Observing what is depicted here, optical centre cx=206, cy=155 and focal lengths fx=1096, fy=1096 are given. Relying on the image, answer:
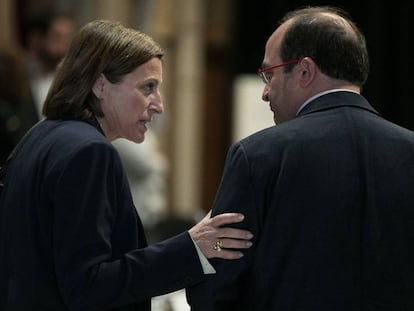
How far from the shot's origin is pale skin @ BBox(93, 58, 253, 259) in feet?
10.1

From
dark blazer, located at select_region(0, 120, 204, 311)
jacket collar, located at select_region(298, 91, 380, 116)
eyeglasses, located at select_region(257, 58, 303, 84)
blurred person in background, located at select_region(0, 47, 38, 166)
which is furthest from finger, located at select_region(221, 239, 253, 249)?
blurred person in background, located at select_region(0, 47, 38, 166)

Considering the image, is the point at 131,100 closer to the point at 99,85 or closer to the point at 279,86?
the point at 99,85

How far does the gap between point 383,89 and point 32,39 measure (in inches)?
181

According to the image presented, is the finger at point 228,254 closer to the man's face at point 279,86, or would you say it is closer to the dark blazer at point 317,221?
the dark blazer at point 317,221

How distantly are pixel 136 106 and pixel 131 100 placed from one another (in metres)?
0.03

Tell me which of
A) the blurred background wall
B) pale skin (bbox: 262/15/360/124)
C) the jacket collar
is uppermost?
pale skin (bbox: 262/15/360/124)

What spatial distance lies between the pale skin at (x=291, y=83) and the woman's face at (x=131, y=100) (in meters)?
0.34

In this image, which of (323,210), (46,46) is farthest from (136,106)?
(46,46)

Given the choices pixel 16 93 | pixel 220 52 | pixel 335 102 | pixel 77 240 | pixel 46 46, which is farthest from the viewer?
pixel 220 52

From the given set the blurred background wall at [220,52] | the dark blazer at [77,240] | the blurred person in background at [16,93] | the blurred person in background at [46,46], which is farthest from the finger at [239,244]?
the blurred background wall at [220,52]

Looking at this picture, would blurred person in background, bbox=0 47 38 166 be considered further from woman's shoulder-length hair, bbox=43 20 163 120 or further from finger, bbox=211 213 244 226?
finger, bbox=211 213 244 226

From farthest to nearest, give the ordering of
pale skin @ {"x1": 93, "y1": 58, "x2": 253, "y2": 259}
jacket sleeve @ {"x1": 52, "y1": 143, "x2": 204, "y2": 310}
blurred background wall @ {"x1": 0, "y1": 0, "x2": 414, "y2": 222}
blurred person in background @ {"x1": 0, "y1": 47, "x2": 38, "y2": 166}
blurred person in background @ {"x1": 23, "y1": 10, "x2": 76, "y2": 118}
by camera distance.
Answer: blurred background wall @ {"x1": 0, "y1": 0, "x2": 414, "y2": 222} → blurred person in background @ {"x1": 23, "y1": 10, "x2": 76, "y2": 118} → blurred person in background @ {"x1": 0, "y1": 47, "x2": 38, "y2": 166} → pale skin @ {"x1": 93, "y1": 58, "x2": 253, "y2": 259} → jacket sleeve @ {"x1": 52, "y1": 143, "x2": 204, "y2": 310}

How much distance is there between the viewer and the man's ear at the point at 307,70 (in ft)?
10.1

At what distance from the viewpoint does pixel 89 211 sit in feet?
9.76
